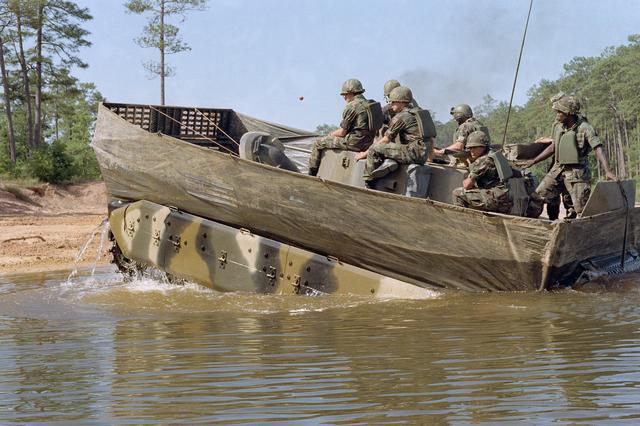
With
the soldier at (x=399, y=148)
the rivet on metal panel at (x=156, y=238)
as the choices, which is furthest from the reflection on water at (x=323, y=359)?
the soldier at (x=399, y=148)

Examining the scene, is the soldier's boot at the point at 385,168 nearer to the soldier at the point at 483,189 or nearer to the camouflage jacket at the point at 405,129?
the camouflage jacket at the point at 405,129

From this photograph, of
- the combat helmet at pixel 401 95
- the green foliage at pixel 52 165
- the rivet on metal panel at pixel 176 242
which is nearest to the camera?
the combat helmet at pixel 401 95

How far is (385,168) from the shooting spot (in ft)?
29.5

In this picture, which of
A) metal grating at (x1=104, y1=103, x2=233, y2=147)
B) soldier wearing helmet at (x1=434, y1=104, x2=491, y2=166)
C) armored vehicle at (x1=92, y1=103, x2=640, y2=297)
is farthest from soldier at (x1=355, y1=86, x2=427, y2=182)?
metal grating at (x1=104, y1=103, x2=233, y2=147)

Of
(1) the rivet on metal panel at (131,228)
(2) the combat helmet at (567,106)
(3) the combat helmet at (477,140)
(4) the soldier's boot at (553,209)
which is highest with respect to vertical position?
(2) the combat helmet at (567,106)

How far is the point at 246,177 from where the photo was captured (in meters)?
9.20

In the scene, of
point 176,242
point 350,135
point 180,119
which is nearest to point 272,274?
point 176,242

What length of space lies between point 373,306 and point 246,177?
73.9 inches

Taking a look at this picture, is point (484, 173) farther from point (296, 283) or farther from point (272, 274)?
point (272, 274)

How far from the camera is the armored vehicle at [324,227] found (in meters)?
8.27

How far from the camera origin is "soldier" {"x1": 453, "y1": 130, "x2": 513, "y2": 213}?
27.9 ft

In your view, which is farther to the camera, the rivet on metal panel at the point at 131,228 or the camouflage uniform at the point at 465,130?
the camouflage uniform at the point at 465,130

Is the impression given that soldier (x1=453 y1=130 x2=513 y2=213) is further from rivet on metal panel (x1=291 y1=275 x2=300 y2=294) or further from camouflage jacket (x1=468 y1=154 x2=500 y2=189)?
rivet on metal panel (x1=291 y1=275 x2=300 y2=294)

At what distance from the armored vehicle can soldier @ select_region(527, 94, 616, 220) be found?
18.1 inches
